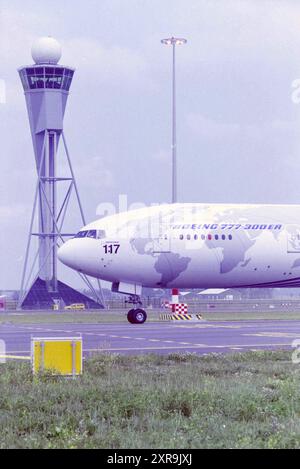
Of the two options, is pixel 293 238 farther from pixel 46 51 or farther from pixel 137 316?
pixel 46 51

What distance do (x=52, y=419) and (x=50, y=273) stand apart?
108883 millimetres

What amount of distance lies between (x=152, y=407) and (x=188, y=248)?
33.3m

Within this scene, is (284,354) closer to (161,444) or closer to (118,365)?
(118,365)

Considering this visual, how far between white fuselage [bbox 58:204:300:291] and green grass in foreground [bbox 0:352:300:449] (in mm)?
26296

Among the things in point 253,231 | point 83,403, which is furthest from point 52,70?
point 83,403

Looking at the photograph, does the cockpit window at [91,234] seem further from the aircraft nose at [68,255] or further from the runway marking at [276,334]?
the runway marking at [276,334]

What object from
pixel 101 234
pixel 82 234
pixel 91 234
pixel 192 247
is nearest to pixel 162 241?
pixel 192 247

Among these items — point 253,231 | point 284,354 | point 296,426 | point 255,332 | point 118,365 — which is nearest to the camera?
point 296,426

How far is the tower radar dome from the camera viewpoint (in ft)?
393

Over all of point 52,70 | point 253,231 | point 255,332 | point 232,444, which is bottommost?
point 232,444

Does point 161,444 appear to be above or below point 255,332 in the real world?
below

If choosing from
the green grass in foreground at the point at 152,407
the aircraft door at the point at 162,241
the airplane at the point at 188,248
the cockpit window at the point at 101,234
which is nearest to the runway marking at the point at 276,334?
the airplane at the point at 188,248

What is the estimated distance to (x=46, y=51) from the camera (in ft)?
394

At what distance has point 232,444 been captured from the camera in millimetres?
11711
